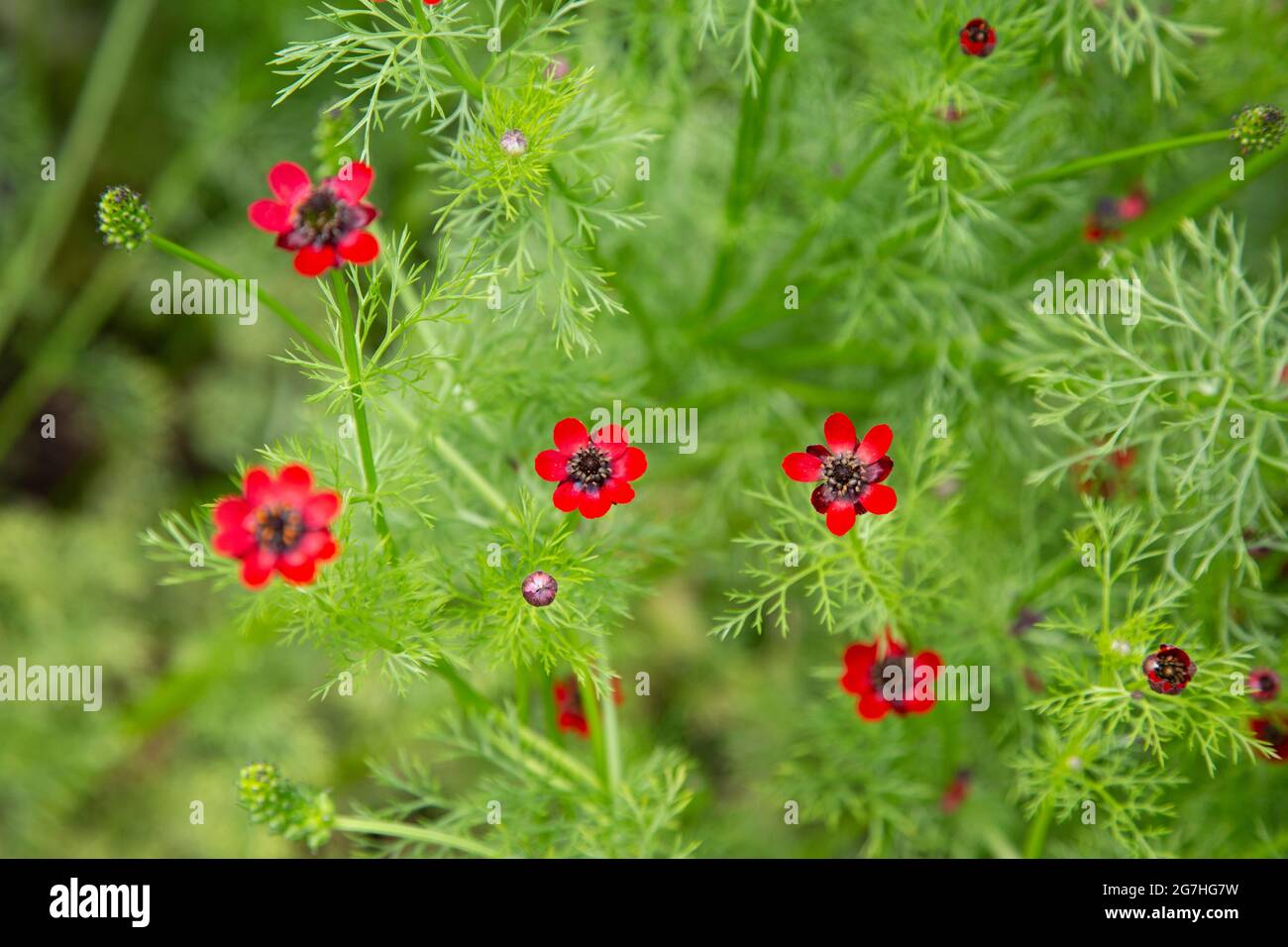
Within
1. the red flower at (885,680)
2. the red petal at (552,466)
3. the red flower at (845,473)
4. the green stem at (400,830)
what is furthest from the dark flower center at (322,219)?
the red flower at (885,680)

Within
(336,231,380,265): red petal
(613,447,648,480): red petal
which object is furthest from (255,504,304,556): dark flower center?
(613,447,648,480): red petal

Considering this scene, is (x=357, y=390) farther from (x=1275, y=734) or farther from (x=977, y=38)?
(x=1275, y=734)

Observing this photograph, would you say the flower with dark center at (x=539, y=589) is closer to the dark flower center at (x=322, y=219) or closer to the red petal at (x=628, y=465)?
the red petal at (x=628, y=465)

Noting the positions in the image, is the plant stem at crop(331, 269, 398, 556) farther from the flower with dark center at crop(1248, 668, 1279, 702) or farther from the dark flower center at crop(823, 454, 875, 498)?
the flower with dark center at crop(1248, 668, 1279, 702)

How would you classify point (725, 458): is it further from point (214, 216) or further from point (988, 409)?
point (214, 216)

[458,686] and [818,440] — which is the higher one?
[818,440]

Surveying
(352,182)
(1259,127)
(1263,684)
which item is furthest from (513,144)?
(1263,684)
